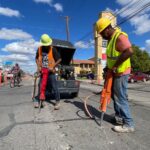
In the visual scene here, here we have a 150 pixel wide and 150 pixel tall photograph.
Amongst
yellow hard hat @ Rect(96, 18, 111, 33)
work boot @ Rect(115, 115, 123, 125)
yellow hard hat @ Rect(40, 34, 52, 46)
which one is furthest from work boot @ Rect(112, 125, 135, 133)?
yellow hard hat @ Rect(40, 34, 52, 46)

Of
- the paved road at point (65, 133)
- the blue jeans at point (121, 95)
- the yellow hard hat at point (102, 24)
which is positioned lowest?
the paved road at point (65, 133)

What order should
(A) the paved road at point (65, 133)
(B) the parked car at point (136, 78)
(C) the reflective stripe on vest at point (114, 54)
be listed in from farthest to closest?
(B) the parked car at point (136, 78) < (C) the reflective stripe on vest at point (114, 54) < (A) the paved road at point (65, 133)

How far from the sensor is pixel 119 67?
5.09 m

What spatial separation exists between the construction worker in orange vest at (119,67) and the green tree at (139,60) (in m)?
57.0

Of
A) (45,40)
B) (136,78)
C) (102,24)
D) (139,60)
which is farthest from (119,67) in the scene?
(139,60)

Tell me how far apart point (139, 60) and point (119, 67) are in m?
58.9

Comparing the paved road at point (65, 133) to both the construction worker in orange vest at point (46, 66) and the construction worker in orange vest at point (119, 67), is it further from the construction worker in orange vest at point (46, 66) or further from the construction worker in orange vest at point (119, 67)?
the construction worker in orange vest at point (46, 66)

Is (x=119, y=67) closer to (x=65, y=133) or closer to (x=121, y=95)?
(x=121, y=95)

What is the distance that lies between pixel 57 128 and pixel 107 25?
2.15 metres

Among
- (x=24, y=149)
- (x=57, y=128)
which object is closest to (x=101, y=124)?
(x=57, y=128)

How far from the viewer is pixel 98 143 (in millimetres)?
4316

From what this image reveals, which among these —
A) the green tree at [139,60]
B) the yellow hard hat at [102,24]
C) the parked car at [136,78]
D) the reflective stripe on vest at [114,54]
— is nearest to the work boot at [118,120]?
the reflective stripe on vest at [114,54]

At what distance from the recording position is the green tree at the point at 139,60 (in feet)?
202

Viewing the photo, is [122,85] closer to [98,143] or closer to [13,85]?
[98,143]
